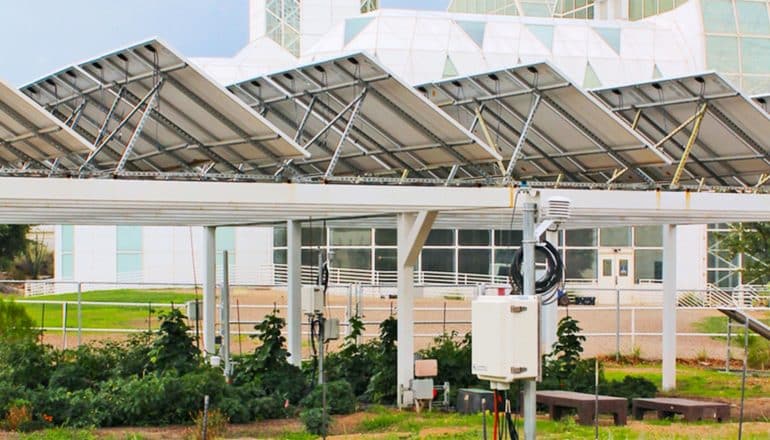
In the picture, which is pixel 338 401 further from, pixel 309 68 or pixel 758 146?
pixel 758 146

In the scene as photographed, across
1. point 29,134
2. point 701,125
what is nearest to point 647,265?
point 701,125

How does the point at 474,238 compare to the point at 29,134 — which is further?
the point at 474,238

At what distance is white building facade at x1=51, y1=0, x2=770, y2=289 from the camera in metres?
44.0

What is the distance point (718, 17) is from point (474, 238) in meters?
13.3

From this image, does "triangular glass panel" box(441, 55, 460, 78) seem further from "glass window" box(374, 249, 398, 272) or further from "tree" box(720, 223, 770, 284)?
"tree" box(720, 223, 770, 284)

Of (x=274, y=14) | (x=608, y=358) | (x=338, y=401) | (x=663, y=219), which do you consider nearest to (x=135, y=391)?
(x=338, y=401)

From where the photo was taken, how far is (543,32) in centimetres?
4691

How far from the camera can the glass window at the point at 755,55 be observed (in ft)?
153

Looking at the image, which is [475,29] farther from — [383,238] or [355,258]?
[355,258]

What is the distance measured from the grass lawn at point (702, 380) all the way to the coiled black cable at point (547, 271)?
39.1 ft

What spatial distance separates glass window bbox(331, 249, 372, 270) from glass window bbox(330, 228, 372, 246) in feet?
0.85

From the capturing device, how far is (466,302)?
1694 inches

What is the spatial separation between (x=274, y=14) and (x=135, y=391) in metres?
50.0

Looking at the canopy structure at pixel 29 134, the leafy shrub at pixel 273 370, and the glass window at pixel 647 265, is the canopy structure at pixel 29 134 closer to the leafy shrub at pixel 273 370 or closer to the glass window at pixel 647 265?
the leafy shrub at pixel 273 370
